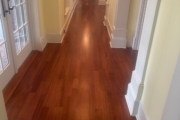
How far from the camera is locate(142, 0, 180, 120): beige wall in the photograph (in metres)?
1.14

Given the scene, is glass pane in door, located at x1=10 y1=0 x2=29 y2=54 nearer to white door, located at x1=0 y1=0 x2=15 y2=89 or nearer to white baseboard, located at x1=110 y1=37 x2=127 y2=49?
white door, located at x1=0 y1=0 x2=15 y2=89

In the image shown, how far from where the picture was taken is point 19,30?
258 centimetres

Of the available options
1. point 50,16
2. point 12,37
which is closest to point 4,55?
point 12,37

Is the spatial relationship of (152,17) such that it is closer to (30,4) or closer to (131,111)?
(131,111)

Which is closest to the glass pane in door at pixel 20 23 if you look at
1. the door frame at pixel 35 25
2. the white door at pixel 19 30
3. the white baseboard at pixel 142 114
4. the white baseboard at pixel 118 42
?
the white door at pixel 19 30

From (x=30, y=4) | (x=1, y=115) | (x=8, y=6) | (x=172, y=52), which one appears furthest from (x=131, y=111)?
(x=30, y=4)

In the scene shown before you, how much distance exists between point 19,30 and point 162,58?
2057 millimetres

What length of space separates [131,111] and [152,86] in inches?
19.3

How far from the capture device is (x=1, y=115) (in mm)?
1260

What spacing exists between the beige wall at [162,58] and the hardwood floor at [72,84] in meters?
0.47

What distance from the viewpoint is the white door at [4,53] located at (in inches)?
80.4

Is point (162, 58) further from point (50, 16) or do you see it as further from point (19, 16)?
point (50, 16)

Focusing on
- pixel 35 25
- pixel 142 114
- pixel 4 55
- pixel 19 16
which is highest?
pixel 19 16

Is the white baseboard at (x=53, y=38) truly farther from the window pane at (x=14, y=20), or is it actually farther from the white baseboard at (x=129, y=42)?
the white baseboard at (x=129, y=42)
